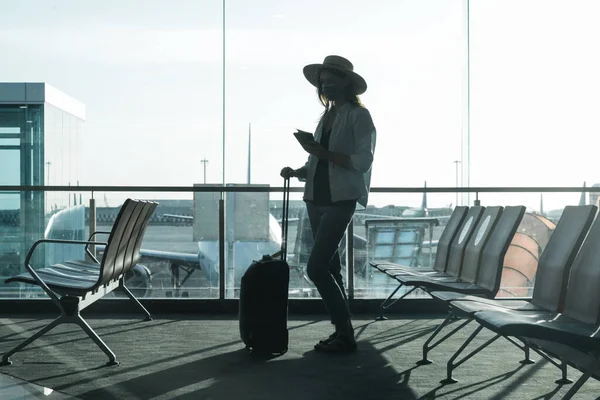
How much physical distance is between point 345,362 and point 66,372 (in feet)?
4.18

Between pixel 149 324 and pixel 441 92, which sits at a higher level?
pixel 441 92

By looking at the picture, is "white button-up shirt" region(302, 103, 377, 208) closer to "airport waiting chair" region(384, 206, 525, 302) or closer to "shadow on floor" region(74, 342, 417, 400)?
"airport waiting chair" region(384, 206, 525, 302)

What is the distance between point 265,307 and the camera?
428 cm

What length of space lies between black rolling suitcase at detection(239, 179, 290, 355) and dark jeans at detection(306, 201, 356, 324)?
170mm

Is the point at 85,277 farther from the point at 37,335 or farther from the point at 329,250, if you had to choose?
the point at 329,250

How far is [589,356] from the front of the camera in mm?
2670

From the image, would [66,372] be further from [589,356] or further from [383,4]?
[383,4]

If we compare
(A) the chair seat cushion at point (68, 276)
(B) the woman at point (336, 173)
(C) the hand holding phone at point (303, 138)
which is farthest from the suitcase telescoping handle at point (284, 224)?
(A) the chair seat cushion at point (68, 276)

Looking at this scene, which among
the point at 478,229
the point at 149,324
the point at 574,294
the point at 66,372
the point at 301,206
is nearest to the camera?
the point at 574,294

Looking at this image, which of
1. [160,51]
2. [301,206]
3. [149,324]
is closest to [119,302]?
[149,324]

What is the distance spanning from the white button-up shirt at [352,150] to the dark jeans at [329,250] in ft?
0.25

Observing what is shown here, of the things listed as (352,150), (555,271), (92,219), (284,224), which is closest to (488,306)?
(555,271)

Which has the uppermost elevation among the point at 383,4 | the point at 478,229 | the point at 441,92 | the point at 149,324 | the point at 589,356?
the point at 383,4

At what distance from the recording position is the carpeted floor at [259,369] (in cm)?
343
